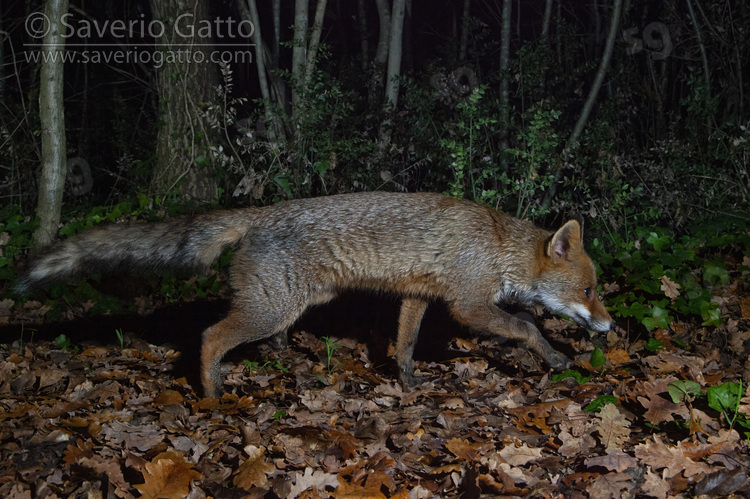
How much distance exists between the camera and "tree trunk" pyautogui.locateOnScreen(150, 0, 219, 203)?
8.20 meters

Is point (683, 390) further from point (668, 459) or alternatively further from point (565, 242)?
point (565, 242)

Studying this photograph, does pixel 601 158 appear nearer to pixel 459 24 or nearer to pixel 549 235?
pixel 549 235

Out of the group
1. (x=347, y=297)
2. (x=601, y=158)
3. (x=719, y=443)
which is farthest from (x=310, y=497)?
(x=601, y=158)

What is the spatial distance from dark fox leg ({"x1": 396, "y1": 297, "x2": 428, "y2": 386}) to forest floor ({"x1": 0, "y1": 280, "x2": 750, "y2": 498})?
0.15 meters

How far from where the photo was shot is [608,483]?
10.8 ft

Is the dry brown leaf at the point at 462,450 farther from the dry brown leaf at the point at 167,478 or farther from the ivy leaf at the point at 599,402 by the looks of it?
the dry brown leaf at the point at 167,478

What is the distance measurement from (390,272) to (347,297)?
1976 millimetres

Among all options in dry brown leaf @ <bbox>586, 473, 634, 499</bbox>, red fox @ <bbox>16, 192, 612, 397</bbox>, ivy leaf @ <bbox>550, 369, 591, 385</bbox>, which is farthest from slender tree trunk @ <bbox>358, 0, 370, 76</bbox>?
dry brown leaf @ <bbox>586, 473, 634, 499</bbox>

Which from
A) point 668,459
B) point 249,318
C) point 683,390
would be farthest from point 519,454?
point 249,318

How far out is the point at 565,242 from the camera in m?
5.06

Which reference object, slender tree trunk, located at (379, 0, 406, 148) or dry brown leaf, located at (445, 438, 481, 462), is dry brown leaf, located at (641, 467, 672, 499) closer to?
dry brown leaf, located at (445, 438, 481, 462)

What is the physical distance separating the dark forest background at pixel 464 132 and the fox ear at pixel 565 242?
5.91 feet

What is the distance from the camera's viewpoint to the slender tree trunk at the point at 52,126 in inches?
248

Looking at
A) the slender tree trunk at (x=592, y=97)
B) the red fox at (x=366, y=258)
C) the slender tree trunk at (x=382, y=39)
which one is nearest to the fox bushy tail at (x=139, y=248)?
the red fox at (x=366, y=258)
